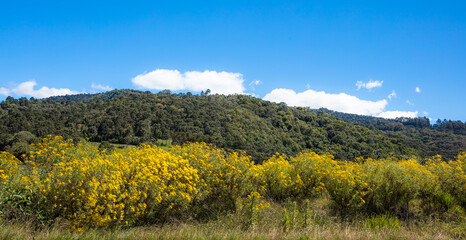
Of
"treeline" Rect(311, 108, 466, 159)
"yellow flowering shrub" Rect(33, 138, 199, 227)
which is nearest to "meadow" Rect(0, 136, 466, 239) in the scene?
"yellow flowering shrub" Rect(33, 138, 199, 227)

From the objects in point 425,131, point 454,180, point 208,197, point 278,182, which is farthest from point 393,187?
point 425,131

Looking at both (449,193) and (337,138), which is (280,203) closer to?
(449,193)

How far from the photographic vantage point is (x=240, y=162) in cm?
632

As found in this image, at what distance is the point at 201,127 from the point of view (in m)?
79.1

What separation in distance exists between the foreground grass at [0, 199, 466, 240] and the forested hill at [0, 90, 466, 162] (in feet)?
158

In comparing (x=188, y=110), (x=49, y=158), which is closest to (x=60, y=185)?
(x=49, y=158)

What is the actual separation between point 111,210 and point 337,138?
3461 inches

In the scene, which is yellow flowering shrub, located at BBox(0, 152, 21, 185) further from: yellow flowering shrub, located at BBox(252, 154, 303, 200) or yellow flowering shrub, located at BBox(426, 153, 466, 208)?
yellow flowering shrub, located at BBox(426, 153, 466, 208)

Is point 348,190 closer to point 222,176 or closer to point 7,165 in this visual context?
point 222,176

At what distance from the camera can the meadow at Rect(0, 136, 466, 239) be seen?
4180 mm

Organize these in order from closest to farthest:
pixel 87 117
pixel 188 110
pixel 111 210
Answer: pixel 111 210
pixel 87 117
pixel 188 110

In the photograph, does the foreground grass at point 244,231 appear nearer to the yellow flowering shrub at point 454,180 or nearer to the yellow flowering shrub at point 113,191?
the yellow flowering shrub at point 113,191

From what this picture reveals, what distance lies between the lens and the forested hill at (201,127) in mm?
64375

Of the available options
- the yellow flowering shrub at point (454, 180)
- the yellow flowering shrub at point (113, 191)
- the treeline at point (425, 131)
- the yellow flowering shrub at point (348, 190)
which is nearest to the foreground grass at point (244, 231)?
the yellow flowering shrub at point (113, 191)
